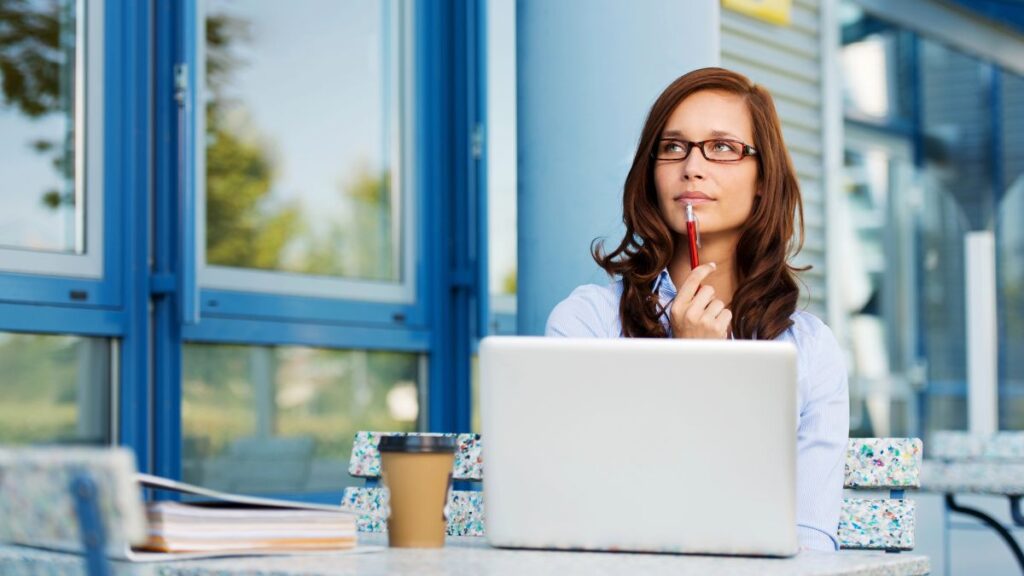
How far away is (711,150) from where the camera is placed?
2.37 meters

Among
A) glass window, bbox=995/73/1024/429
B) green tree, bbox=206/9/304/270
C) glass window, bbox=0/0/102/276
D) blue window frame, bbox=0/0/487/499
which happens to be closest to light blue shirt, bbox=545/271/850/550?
blue window frame, bbox=0/0/487/499

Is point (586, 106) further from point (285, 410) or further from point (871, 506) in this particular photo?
point (285, 410)

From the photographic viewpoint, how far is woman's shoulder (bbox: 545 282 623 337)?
2408mm

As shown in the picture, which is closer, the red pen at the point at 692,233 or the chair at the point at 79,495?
the chair at the point at 79,495

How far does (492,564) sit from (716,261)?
1094mm

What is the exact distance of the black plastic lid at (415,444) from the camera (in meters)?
1.60

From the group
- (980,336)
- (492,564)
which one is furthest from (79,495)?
(980,336)

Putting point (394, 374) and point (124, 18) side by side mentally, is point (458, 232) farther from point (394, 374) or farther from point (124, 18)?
point (124, 18)

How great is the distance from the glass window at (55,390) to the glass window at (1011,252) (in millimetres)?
7647

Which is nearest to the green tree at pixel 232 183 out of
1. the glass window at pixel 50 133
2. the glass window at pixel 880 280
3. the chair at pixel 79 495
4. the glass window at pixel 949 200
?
the glass window at pixel 50 133

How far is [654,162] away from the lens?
95.5 inches

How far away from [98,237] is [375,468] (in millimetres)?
1526

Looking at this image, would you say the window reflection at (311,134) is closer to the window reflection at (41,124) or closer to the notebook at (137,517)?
the window reflection at (41,124)

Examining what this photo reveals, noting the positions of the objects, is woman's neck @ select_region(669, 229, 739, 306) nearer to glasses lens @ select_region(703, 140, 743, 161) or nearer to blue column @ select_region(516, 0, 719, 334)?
glasses lens @ select_region(703, 140, 743, 161)
